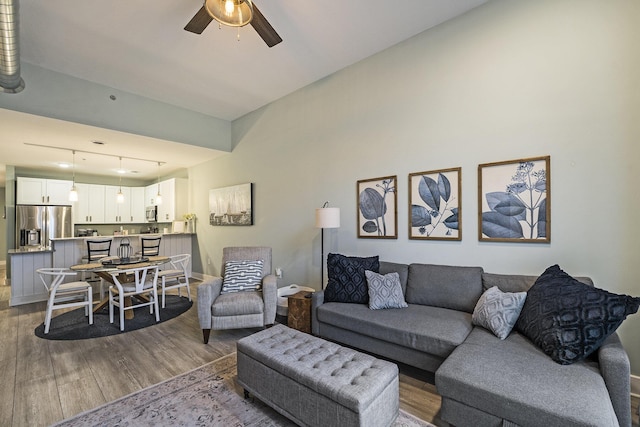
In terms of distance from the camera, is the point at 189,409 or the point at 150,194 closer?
the point at 189,409

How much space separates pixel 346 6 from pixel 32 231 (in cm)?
805

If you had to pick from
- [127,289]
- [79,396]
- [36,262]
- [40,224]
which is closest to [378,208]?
[79,396]

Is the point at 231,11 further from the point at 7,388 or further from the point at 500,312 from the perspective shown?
the point at 7,388

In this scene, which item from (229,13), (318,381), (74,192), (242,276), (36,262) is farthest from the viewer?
(74,192)

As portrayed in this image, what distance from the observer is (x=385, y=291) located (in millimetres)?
2713

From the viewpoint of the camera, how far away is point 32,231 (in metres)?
6.32

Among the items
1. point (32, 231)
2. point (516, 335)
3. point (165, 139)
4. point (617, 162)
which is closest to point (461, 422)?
point (516, 335)

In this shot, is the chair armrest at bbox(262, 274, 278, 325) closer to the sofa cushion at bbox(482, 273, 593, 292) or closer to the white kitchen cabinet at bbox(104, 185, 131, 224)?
the sofa cushion at bbox(482, 273, 593, 292)

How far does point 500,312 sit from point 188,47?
4070mm

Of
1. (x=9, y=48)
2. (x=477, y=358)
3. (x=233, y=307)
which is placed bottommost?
(x=233, y=307)

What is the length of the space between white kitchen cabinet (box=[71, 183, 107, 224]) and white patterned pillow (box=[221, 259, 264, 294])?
20.3 feet

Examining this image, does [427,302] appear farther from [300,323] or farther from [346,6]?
[346,6]

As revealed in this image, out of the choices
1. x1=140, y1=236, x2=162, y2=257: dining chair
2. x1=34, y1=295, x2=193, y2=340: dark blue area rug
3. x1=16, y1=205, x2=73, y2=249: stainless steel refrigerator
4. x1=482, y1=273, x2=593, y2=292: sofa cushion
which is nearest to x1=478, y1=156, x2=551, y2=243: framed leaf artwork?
x1=482, y1=273, x2=593, y2=292: sofa cushion

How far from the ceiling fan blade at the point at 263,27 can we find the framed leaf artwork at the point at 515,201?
226 centimetres
